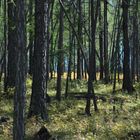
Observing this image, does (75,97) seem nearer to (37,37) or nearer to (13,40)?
(13,40)

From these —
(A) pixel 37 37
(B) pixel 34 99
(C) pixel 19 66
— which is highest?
(A) pixel 37 37

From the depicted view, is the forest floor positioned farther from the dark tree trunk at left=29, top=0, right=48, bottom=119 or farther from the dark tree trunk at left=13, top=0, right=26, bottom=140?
the dark tree trunk at left=13, top=0, right=26, bottom=140

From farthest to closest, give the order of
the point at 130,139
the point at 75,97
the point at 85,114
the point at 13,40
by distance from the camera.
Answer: the point at 13,40 < the point at 75,97 < the point at 85,114 < the point at 130,139

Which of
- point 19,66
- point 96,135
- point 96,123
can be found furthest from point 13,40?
point 19,66

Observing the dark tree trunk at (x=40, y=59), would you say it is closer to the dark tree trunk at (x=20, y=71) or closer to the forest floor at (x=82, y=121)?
the forest floor at (x=82, y=121)

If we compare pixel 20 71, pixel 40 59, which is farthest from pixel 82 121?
pixel 20 71

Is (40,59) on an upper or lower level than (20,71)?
upper

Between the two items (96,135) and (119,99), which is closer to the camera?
(96,135)

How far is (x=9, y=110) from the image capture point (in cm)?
1567

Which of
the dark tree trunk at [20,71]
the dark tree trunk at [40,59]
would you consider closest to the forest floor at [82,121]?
the dark tree trunk at [40,59]

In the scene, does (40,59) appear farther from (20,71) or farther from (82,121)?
(20,71)

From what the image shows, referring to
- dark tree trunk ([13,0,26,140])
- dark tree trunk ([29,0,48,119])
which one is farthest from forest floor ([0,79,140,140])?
dark tree trunk ([13,0,26,140])

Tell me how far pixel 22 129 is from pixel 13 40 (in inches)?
496

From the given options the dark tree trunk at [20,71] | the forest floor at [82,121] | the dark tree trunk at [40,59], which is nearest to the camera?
the dark tree trunk at [20,71]
